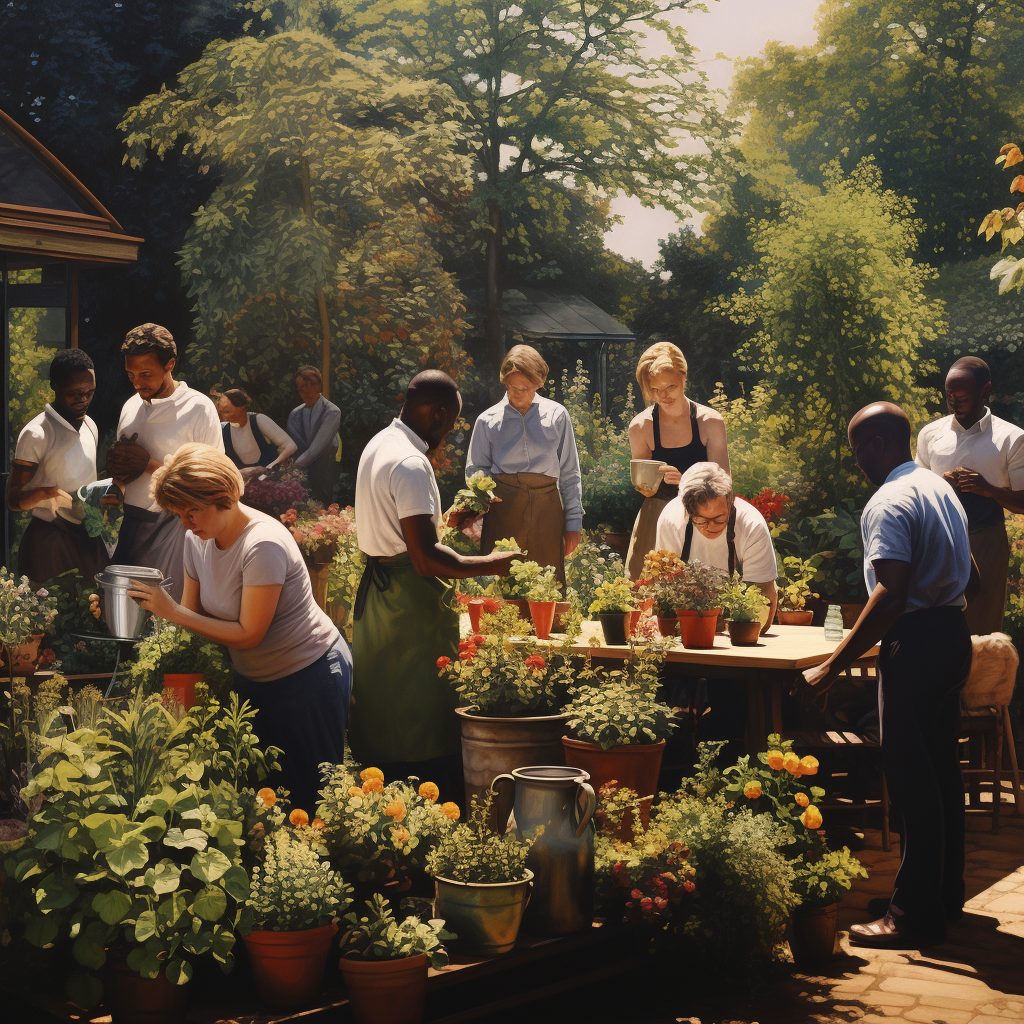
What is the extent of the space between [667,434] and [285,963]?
11.6ft

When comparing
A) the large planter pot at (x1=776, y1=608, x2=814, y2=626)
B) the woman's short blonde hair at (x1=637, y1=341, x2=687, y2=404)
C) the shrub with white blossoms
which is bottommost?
the shrub with white blossoms

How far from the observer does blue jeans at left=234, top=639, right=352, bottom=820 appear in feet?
11.0

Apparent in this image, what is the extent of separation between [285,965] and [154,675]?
Answer: 3.45ft

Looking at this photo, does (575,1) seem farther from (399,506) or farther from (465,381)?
(399,506)

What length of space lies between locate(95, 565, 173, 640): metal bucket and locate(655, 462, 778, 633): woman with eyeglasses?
7.17ft

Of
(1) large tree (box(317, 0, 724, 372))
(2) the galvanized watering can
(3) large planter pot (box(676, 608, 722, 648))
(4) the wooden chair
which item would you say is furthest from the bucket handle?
(1) large tree (box(317, 0, 724, 372))

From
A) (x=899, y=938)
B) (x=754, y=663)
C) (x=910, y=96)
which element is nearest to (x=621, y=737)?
(x=754, y=663)

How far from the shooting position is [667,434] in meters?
5.57

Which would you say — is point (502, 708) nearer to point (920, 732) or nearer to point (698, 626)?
point (698, 626)

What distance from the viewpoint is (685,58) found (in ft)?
61.7

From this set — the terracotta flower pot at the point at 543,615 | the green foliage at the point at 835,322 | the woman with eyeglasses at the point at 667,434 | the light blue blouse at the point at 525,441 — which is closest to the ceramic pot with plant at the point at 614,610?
the terracotta flower pot at the point at 543,615

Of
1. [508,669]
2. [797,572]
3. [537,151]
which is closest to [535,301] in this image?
[537,151]

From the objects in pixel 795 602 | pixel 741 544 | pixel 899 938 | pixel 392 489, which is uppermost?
pixel 392 489

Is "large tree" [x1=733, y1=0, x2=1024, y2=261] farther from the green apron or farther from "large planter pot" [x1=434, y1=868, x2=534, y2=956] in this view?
"large planter pot" [x1=434, y1=868, x2=534, y2=956]
